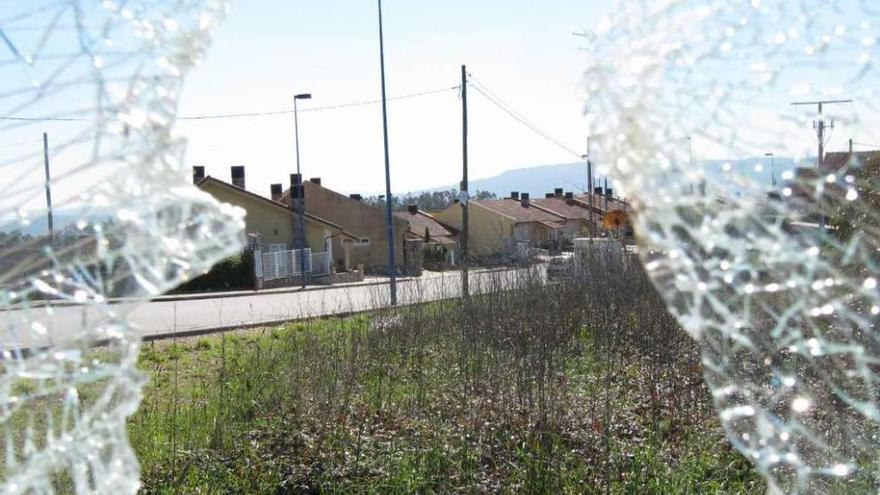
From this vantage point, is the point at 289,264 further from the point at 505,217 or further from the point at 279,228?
the point at 505,217

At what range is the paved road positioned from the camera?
3.59 ft

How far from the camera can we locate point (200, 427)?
6.22m

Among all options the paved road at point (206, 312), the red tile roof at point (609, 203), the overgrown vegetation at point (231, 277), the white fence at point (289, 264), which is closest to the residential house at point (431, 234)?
the white fence at point (289, 264)

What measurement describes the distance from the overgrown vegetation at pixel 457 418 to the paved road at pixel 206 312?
0.99 metres

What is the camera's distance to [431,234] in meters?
52.5

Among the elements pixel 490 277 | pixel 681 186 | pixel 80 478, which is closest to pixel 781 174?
pixel 681 186

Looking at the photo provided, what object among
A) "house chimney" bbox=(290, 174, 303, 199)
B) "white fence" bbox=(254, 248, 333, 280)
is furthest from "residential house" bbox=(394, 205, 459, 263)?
"house chimney" bbox=(290, 174, 303, 199)

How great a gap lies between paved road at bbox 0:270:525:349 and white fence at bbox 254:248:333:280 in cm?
392

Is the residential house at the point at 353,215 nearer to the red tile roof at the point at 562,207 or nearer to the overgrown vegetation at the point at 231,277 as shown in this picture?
the overgrown vegetation at the point at 231,277

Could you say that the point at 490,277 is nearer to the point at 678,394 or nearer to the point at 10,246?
the point at 678,394

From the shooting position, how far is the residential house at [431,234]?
153 ft

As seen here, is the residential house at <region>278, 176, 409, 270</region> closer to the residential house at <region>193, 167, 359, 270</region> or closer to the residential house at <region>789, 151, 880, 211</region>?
the residential house at <region>193, 167, 359, 270</region>

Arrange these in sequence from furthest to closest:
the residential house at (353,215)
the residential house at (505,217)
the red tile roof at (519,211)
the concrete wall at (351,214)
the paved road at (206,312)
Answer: the red tile roof at (519,211) < the residential house at (505,217) < the concrete wall at (351,214) < the residential house at (353,215) < the paved road at (206,312)

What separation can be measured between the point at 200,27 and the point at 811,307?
0.83m
